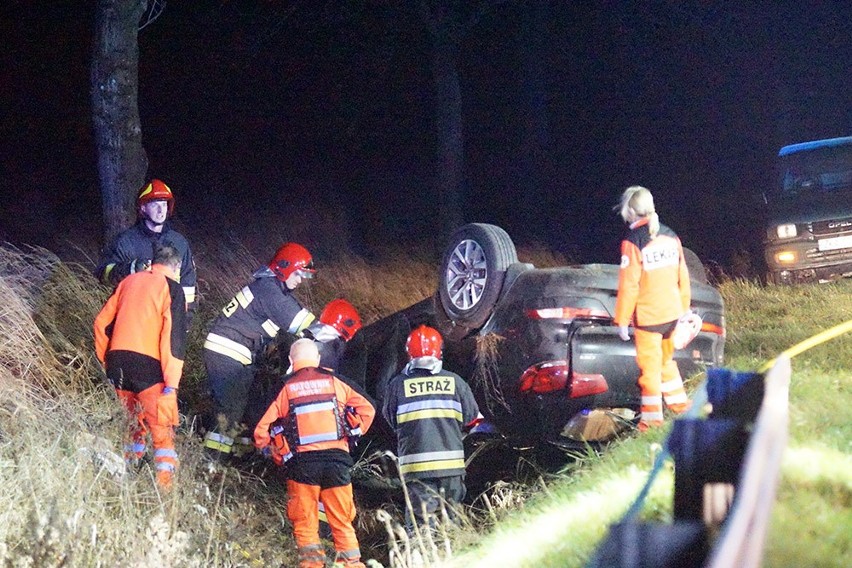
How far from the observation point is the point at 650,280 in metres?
5.90

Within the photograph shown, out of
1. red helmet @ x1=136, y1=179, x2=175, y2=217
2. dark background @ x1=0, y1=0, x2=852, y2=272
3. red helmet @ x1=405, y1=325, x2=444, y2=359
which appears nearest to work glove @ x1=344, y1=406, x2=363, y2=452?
red helmet @ x1=405, y1=325, x2=444, y2=359

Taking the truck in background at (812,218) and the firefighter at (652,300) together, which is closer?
the firefighter at (652,300)

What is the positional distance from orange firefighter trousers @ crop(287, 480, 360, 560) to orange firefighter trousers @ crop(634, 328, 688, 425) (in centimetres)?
173

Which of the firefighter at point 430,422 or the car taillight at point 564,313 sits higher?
the car taillight at point 564,313

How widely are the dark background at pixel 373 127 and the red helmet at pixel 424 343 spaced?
8.92 meters

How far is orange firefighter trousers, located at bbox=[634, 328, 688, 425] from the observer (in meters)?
5.66

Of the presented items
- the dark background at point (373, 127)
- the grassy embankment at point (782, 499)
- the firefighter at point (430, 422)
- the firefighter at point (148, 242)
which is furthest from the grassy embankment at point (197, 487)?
the dark background at point (373, 127)

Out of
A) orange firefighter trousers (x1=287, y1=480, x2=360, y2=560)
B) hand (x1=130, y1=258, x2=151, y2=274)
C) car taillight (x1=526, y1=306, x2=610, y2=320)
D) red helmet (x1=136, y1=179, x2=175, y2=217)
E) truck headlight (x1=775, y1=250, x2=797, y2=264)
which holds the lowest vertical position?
orange firefighter trousers (x1=287, y1=480, x2=360, y2=560)

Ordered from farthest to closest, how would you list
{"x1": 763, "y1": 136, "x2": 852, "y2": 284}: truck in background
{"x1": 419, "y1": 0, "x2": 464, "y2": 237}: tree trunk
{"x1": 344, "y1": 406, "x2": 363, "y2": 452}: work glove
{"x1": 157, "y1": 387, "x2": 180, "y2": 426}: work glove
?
1. {"x1": 419, "y1": 0, "x2": 464, "y2": 237}: tree trunk
2. {"x1": 763, "y1": 136, "x2": 852, "y2": 284}: truck in background
3. {"x1": 157, "y1": 387, "x2": 180, "y2": 426}: work glove
4. {"x1": 344, "y1": 406, "x2": 363, "y2": 452}: work glove

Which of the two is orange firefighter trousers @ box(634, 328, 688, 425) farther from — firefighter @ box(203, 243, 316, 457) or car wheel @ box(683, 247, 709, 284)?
firefighter @ box(203, 243, 316, 457)

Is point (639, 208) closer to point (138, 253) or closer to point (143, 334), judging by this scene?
point (143, 334)

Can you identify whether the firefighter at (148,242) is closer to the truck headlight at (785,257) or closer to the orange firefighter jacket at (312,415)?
the orange firefighter jacket at (312,415)

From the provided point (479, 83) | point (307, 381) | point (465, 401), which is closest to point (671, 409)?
point (465, 401)

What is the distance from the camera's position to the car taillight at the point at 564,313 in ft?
18.5
